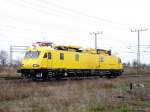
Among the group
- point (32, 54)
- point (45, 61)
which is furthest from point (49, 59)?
point (32, 54)

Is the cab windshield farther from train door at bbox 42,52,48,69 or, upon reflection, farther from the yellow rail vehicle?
train door at bbox 42,52,48,69

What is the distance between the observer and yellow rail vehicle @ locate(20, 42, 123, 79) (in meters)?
30.0

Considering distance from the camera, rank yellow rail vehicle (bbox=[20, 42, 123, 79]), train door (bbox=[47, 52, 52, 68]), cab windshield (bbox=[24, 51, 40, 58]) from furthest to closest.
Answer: cab windshield (bbox=[24, 51, 40, 58]) < train door (bbox=[47, 52, 52, 68]) < yellow rail vehicle (bbox=[20, 42, 123, 79])

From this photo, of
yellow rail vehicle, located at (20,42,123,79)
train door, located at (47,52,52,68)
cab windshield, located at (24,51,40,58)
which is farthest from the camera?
cab windshield, located at (24,51,40,58)

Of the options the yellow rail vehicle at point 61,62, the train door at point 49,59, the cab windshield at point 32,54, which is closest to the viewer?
the yellow rail vehicle at point 61,62

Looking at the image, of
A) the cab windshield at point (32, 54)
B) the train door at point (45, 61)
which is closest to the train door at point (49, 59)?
the train door at point (45, 61)

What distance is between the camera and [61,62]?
32.1 m

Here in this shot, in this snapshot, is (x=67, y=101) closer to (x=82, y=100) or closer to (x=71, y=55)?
(x=82, y=100)

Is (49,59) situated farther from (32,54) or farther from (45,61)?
(32,54)

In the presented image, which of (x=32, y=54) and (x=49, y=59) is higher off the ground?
(x=32, y=54)

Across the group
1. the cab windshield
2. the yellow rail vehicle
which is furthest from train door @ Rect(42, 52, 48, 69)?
the cab windshield

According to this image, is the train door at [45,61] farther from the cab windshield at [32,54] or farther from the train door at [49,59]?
the cab windshield at [32,54]

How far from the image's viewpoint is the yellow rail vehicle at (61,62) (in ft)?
98.5

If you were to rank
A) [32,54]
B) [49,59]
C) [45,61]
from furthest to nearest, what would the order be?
[32,54] → [49,59] → [45,61]
